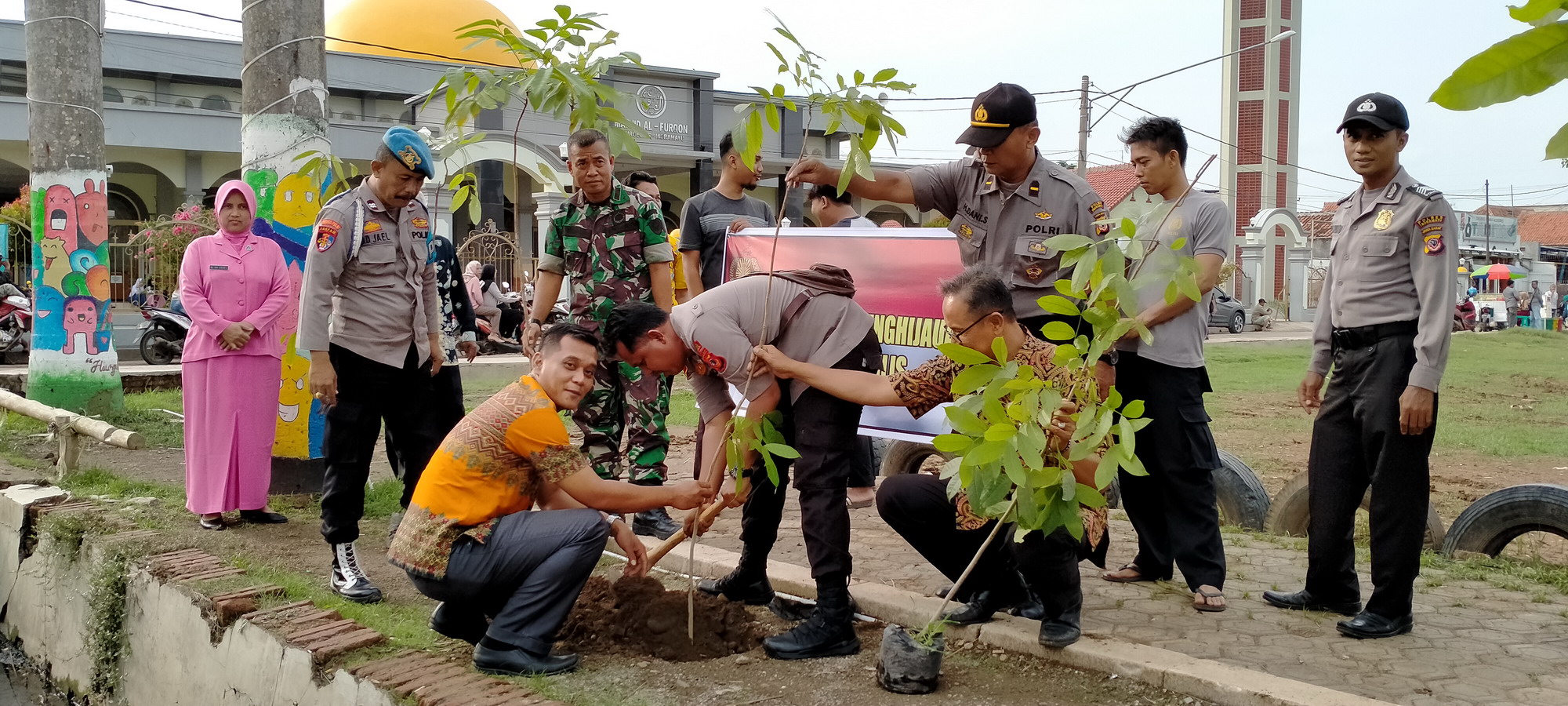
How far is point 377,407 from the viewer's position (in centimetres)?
478

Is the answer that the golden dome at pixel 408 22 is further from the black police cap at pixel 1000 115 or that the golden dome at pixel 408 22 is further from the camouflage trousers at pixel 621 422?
the black police cap at pixel 1000 115

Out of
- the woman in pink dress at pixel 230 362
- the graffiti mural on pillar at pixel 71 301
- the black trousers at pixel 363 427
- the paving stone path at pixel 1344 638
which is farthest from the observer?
the graffiti mural on pillar at pixel 71 301

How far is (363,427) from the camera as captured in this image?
15.2ft

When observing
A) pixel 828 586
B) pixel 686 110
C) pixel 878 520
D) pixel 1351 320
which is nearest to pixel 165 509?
pixel 878 520

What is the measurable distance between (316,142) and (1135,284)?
4988mm

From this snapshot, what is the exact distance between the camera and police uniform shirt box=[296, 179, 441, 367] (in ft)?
15.2

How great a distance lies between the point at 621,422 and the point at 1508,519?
3.67m

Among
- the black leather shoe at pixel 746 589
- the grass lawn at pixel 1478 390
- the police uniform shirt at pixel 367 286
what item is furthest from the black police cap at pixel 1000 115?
the grass lawn at pixel 1478 390

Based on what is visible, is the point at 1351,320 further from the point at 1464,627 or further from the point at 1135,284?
the point at 1135,284

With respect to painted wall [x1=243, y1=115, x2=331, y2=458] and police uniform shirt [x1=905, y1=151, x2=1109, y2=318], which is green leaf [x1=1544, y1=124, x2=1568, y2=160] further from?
painted wall [x1=243, y1=115, x2=331, y2=458]

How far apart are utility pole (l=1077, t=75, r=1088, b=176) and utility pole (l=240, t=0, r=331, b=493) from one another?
61.7 ft

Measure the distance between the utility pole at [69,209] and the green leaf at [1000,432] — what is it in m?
8.45

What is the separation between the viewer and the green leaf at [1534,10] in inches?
45.8

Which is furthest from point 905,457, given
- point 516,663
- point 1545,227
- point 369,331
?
point 1545,227
